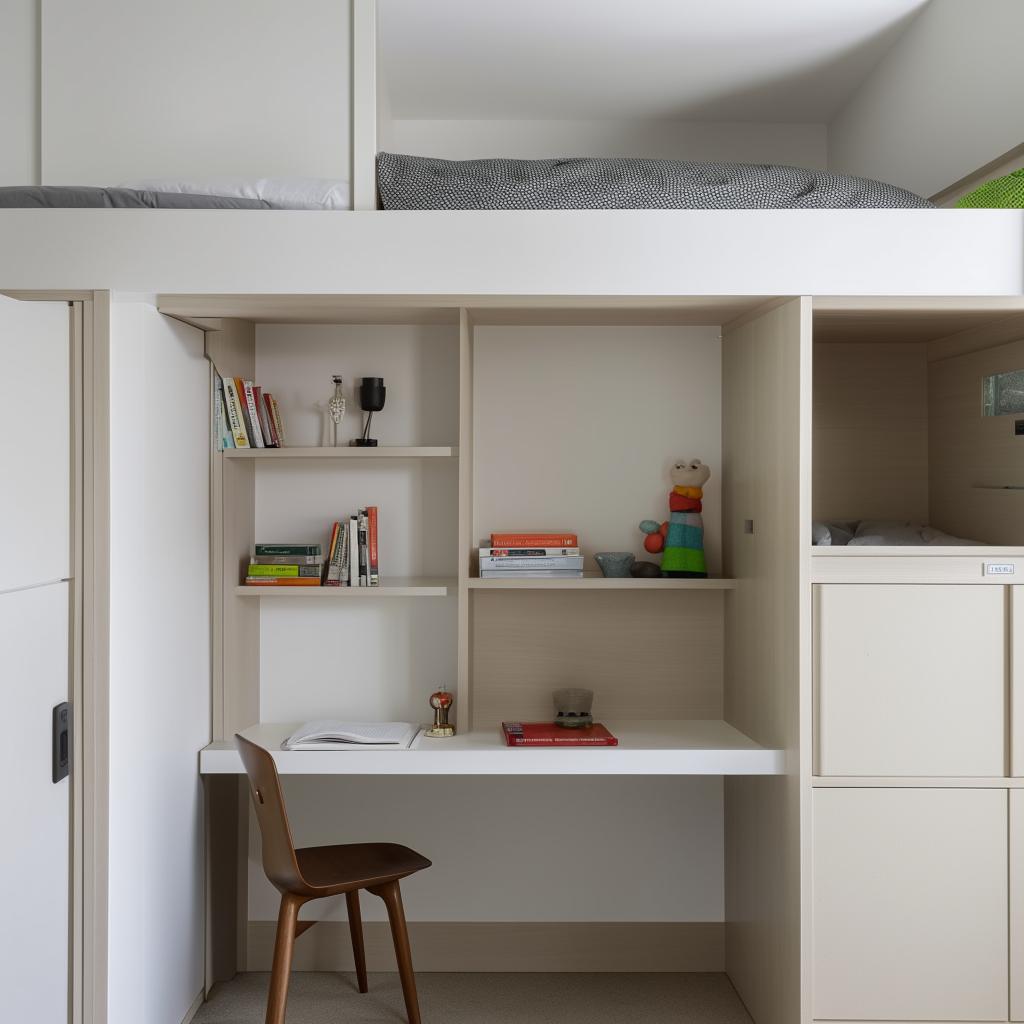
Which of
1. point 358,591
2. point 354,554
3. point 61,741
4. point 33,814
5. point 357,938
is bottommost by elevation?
point 357,938

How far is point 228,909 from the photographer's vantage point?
297 centimetres

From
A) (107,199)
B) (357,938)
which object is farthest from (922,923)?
(107,199)

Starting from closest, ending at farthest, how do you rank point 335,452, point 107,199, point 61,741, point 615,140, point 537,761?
point 61,741 → point 107,199 → point 537,761 → point 335,452 → point 615,140

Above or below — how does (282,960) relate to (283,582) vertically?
below

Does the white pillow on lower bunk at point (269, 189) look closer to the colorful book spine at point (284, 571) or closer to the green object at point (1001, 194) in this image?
the colorful book spine at point (284, 571)

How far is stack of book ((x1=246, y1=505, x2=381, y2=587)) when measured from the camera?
2.87m

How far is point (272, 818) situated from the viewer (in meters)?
2.36

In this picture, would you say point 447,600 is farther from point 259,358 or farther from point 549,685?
point 259,358

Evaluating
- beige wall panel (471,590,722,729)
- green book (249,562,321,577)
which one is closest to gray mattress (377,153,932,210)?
green book (249,562,321,577)

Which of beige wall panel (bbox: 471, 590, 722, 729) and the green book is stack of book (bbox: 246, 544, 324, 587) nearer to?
the green book

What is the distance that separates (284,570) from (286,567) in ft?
0.03

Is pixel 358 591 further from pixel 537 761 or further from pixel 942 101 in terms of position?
pixel 942 101

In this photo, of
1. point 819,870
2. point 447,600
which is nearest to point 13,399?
point 447,600

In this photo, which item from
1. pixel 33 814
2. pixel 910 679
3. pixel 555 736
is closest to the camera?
pixel 33 814
